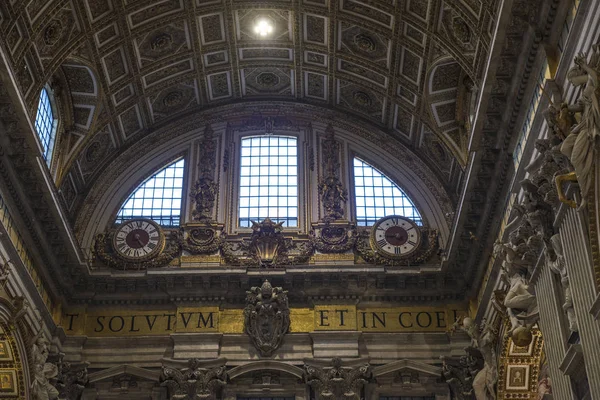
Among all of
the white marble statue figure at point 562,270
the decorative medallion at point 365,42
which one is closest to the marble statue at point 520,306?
the white marble statue figure at point 562,270

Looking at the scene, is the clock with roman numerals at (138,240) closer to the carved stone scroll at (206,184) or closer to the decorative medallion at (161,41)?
the carved stone scroll at (206,184)

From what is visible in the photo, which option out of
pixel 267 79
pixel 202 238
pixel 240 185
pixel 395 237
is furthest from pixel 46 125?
pixel 395 237

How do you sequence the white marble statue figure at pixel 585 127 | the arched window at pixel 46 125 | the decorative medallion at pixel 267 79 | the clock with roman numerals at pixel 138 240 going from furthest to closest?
the decorative medallion at pixel 267 79 < the clock with roman numerals at pixel 138 240 < the arched window at pixel 46 125 < the white marble statue figure at pixel 585 127

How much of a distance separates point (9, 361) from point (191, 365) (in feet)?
14.7

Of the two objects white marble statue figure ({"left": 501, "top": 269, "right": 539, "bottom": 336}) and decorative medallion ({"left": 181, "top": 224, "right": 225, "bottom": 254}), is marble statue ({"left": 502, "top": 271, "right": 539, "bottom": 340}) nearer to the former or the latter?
white marble statue figure ({"left": 501, "top": 269, "right": 539, "bottom": 336})

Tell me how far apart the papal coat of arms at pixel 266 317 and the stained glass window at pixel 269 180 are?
2.73 meters

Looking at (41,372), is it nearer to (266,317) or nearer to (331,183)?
(266,317)

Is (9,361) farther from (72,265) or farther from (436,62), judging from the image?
(436,62)

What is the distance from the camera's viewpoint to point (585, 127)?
13992mm

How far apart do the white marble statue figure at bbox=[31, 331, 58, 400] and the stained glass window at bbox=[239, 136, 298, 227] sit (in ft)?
22.7

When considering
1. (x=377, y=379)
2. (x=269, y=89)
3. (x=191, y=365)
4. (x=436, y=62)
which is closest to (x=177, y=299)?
(x=191, y=365)

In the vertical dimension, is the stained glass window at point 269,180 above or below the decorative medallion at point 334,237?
above

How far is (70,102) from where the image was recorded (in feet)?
82.9

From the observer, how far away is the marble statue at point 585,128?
1344 centimetres
